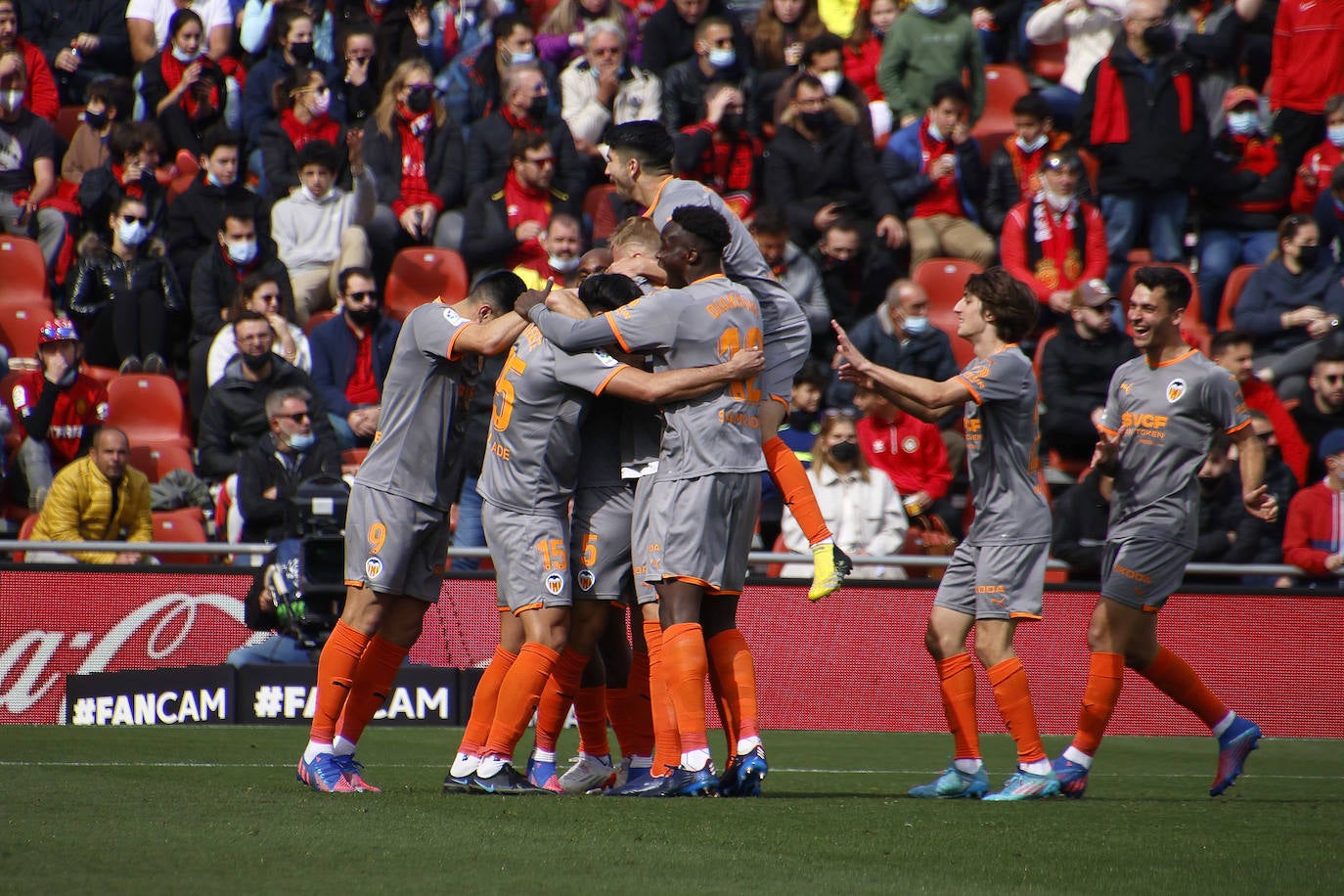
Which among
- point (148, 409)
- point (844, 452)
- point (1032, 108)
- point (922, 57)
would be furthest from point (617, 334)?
point (922, 57)

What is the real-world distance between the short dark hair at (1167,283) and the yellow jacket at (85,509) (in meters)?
7.27

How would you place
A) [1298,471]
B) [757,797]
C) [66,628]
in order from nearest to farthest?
[757,797] → [66,628] → [1298,471]

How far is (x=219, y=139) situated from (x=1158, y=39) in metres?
8.18

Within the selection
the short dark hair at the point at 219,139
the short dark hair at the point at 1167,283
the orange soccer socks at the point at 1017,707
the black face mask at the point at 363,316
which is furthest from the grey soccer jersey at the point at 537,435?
the short dark hair at the point at 219,139

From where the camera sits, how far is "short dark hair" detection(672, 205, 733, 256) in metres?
6.44

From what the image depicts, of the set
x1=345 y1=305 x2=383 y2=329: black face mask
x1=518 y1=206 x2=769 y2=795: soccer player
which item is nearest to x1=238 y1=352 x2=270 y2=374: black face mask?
x1=345 y1=305 x2=383 y2=329: black face mask

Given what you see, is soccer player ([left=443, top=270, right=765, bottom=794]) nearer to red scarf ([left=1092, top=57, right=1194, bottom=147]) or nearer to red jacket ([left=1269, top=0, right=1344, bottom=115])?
red scarf ([left=1092, top=57, right=1194, bottom=147])

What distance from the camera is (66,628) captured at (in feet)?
36.2

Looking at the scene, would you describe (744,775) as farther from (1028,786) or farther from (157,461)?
(157,461)

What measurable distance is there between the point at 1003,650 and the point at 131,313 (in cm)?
910

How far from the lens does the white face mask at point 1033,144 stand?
1442 centimetres

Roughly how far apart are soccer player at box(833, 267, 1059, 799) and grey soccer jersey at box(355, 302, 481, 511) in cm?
163

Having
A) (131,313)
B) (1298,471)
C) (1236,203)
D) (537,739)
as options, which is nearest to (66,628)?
(131,313)

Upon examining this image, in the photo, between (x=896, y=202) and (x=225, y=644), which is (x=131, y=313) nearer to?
(x=225, y=644)
